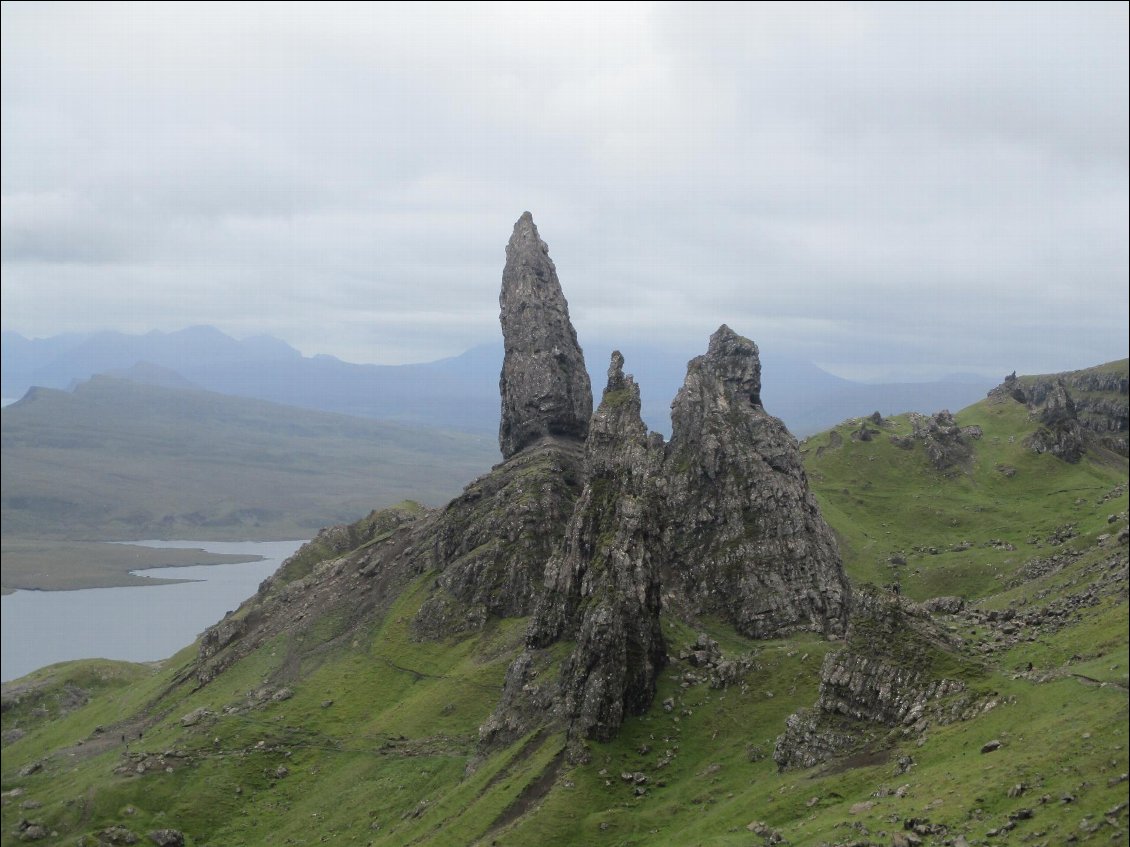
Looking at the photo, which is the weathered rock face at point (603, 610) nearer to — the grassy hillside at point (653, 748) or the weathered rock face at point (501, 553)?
the grassy hillside at point (653, 748)

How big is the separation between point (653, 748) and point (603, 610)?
1726 cm

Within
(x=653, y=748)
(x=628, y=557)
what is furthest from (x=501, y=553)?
(x=653, y=748)

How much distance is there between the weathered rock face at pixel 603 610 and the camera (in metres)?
111

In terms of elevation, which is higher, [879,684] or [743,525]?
[743,525]

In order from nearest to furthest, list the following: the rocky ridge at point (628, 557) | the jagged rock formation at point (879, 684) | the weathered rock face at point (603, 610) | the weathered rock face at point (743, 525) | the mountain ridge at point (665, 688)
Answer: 1. the mountain ridge at point (665, 688)
2. the jagged rock formation at point (879, 684)
3. the weathered rock face at point (603, 610)
4. the rocky ridge at point (628, 557)
5. the weathered rock face at point (743, 525)

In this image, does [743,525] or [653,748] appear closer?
[653,748]

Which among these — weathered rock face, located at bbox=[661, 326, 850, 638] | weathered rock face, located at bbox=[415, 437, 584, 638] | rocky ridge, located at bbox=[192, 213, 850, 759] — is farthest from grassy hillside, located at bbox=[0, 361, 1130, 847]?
weathered rock face, located at bbox=[661, 326, 850, 638]

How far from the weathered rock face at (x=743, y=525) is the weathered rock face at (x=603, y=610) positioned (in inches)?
587

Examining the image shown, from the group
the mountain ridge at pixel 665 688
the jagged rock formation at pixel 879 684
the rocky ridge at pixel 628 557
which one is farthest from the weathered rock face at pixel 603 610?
the jagged rock formation at pixel 879 684

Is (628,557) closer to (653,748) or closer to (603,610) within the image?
(603,610)

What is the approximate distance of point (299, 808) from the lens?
136 metres

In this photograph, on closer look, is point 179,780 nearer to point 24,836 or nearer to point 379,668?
point 24,836

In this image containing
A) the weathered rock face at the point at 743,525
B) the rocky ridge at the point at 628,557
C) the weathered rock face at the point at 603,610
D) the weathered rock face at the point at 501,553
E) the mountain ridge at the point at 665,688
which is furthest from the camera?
the weathered rock face at the point at 501,553

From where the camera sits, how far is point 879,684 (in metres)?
85.1
